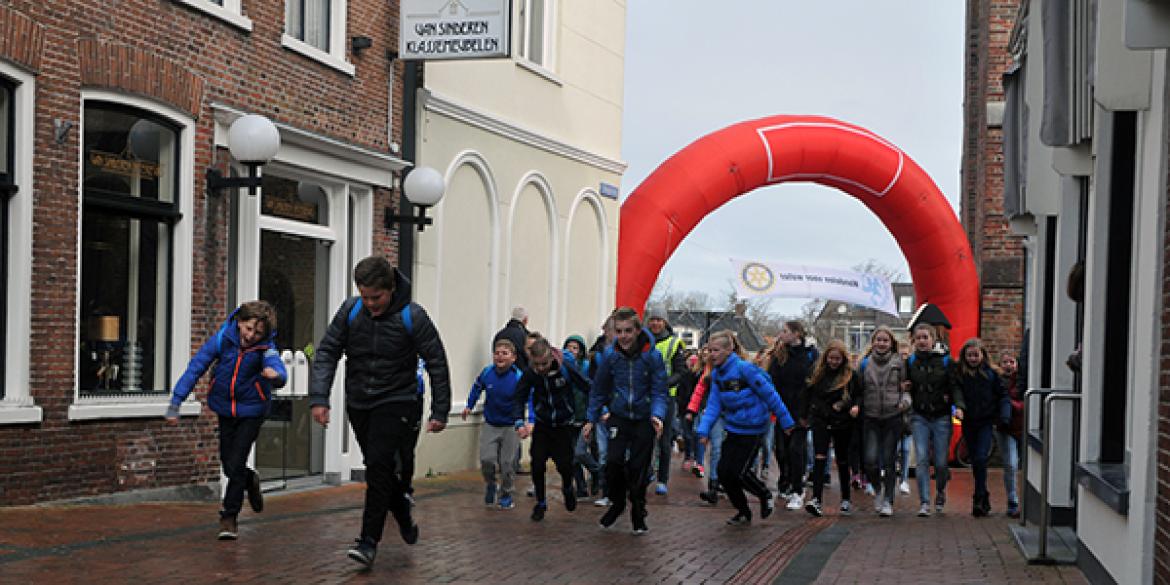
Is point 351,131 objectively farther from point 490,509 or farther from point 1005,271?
point 1005,271

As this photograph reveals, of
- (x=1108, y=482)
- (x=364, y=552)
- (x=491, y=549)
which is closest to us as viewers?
(x=1108, y=482)

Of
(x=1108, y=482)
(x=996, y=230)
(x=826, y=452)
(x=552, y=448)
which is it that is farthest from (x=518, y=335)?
(x=1108, y=482)

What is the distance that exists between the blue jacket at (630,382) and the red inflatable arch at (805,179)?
35.6ft

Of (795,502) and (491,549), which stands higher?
(491,549)

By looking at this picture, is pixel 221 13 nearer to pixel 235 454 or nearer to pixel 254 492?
pixel 254 492

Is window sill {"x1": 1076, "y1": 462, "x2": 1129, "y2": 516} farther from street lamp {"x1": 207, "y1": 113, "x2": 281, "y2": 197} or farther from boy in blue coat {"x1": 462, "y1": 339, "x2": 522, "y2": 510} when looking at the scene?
street lamp {"x1": 207, "y1": 113, "x2": 281, "y2": 197}

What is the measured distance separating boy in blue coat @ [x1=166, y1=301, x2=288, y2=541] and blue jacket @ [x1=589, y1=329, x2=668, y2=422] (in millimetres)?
2772

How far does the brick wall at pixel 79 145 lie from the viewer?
1155cm

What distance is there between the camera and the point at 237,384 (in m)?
10.5

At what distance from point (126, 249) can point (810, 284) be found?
17.6 m

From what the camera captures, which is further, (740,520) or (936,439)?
(936,439)

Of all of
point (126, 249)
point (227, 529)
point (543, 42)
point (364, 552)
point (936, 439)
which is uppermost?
point (543, 42)

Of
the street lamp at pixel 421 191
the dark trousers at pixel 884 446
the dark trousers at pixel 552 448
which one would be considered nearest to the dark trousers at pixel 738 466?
the dark trousers at pixel 552 448

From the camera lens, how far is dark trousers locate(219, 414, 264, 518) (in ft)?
Result: 34.0
